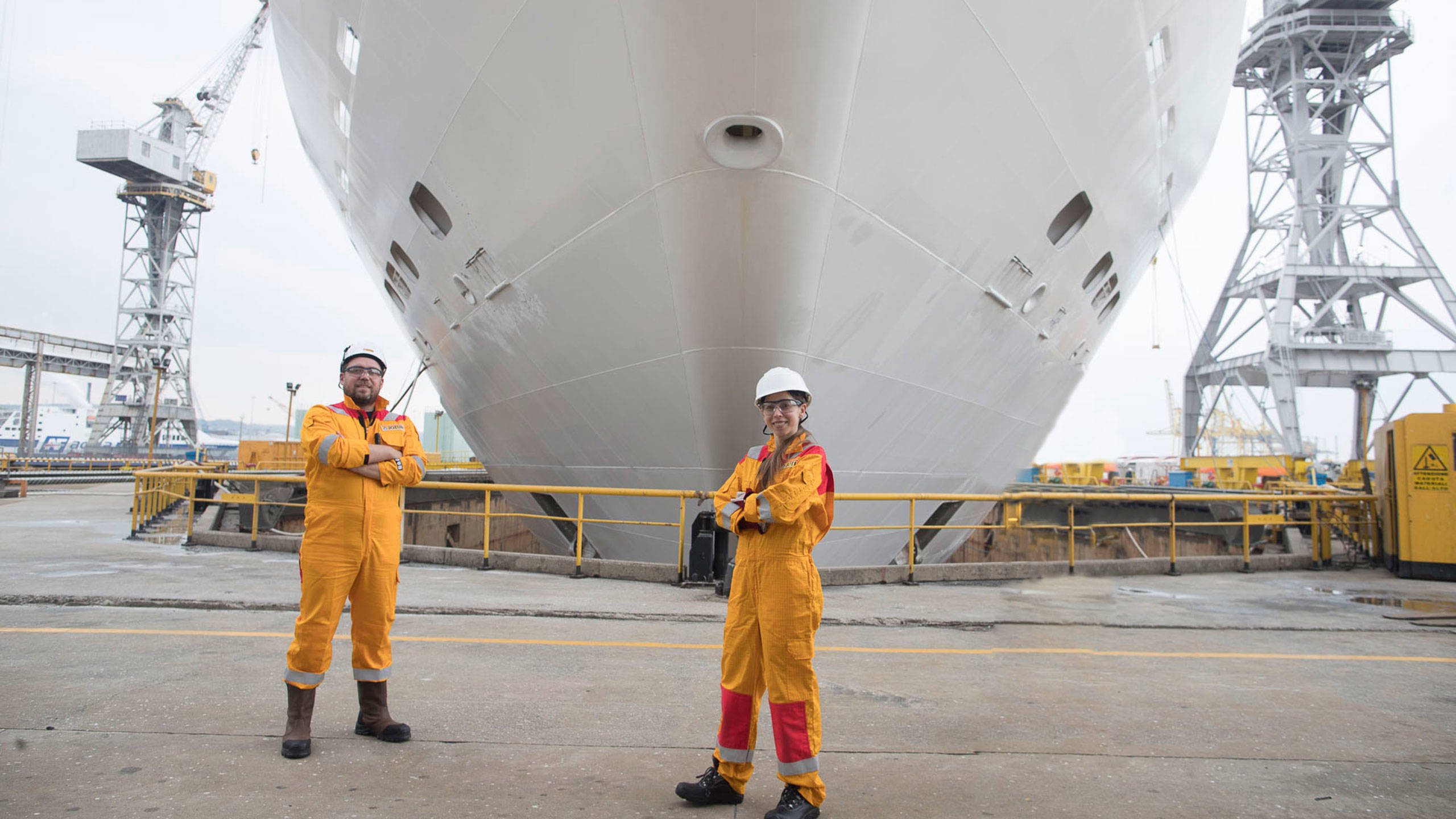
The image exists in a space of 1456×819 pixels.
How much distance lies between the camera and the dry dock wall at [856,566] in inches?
295

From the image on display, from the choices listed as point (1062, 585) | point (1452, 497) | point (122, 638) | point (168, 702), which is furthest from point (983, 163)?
point (1452, 497)

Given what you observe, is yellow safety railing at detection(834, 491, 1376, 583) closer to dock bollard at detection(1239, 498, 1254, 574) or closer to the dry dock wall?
dock bollard at detection(1239, 498, 1254, 574)

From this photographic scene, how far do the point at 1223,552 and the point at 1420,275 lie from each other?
96.3 feet

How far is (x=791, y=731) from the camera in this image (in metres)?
2.35

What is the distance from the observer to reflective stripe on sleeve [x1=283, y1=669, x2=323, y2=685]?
2.80 meters

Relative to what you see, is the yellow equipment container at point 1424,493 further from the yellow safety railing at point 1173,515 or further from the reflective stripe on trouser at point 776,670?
the reflective stripe on trouser at point 776,670

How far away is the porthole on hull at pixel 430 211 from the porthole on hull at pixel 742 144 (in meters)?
2.88

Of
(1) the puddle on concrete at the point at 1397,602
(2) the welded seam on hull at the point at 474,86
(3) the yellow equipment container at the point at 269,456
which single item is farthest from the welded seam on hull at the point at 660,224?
(3) the yellow equipment container at the point at 269,456

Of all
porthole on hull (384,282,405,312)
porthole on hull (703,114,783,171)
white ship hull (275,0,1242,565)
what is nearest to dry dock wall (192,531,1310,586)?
white ship hull (275,0,1242,565)

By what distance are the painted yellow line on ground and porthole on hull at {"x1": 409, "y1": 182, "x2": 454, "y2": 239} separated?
355 cm

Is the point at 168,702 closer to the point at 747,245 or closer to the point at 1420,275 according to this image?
the point at 747,245

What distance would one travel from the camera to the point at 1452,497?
7969mm

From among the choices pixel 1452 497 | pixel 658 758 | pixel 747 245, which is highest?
pixel 747 245

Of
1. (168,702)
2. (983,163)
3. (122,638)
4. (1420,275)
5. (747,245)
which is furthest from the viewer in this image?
(1420,275)
